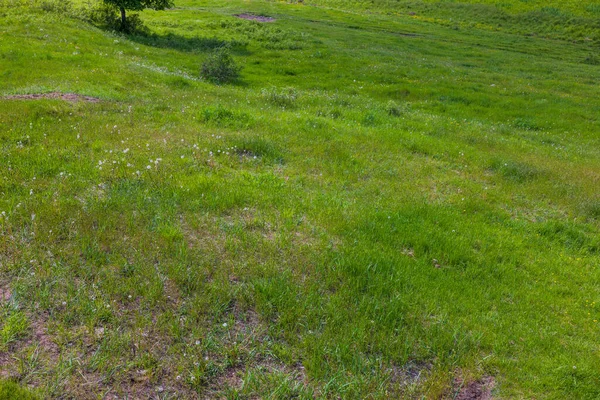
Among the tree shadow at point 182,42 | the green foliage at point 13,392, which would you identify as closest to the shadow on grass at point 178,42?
the tree shadow at point 182,42

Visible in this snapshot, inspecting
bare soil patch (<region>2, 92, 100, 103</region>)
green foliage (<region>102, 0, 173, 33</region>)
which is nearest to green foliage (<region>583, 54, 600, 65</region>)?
green foliage (<region>102, 0, 173, 33</region>)

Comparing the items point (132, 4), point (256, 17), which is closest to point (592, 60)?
point (256, 17)

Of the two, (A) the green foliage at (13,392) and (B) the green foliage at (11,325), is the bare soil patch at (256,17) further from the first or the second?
(A) the green foliage at (13,392)

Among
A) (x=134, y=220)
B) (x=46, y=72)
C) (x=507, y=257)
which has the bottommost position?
(x=507, y=257)

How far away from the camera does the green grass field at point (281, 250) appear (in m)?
5.11

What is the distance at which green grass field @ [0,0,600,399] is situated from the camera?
16.8ft

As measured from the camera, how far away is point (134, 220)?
7.62 meters

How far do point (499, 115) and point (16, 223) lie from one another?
25015mm

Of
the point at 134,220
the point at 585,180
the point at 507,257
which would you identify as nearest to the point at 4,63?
the point at 134,220

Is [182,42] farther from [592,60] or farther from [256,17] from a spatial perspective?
[592,60]

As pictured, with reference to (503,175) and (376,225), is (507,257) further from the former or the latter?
(503,175)

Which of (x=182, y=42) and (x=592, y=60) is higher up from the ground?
(x=592, y=60)

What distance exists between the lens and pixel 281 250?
746 cm

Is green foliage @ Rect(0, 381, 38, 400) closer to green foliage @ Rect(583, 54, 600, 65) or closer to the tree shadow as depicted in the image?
the tree shadow
